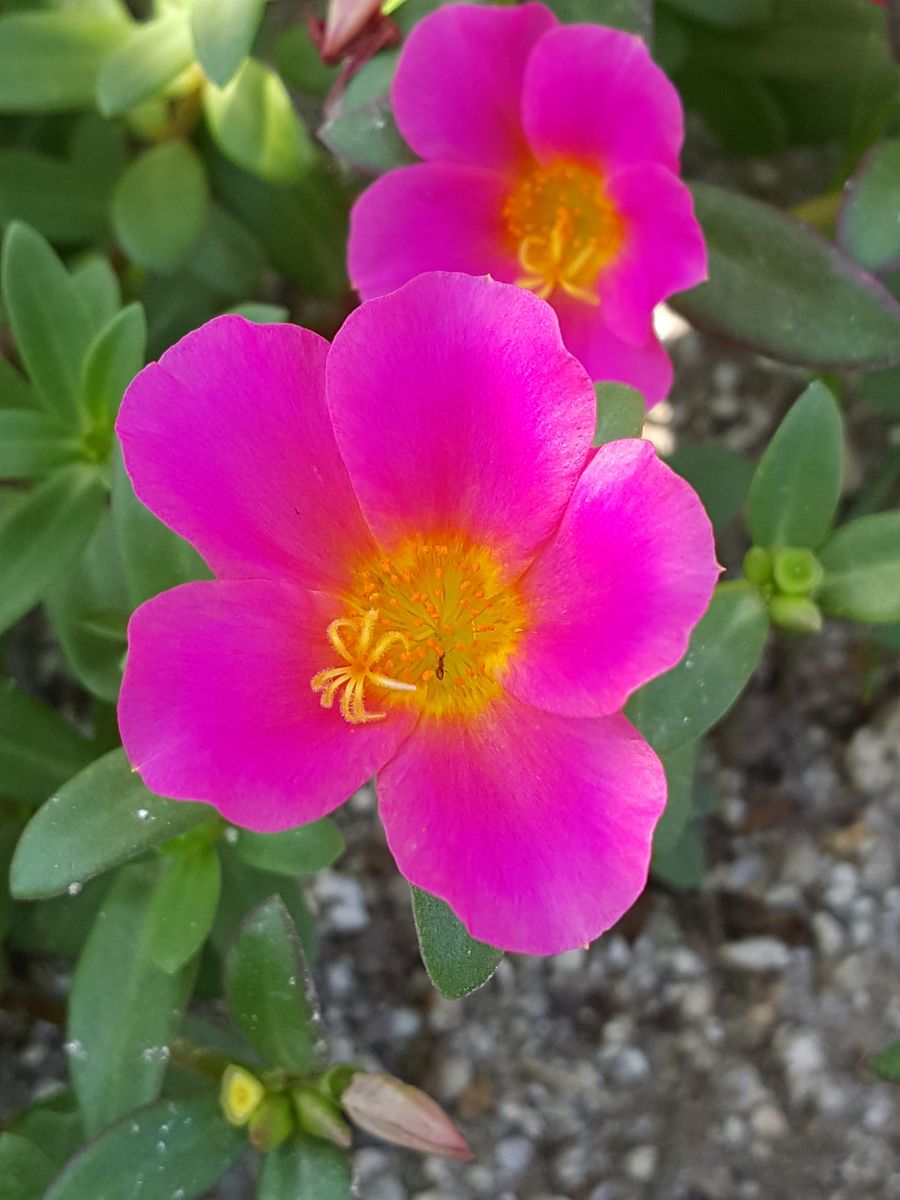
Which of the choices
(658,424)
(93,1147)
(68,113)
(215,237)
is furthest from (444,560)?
(68,113)

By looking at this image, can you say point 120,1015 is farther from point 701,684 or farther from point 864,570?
point 864,570

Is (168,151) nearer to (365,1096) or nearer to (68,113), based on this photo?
(68,113)

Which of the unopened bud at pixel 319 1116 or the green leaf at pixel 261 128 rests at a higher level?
the green leaf at pixel 261 128

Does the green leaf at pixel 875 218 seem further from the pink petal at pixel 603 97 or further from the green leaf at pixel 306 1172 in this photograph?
the green leaf at pixel 306 1172

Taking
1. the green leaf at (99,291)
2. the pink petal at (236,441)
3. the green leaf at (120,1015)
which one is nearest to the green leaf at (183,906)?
the green leaf at (120,1015)

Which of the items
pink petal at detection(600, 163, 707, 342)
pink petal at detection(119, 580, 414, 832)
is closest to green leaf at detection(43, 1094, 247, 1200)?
pink petal at detection(119, 580, 414, 832)

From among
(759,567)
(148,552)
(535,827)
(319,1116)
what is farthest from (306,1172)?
(759,567)
